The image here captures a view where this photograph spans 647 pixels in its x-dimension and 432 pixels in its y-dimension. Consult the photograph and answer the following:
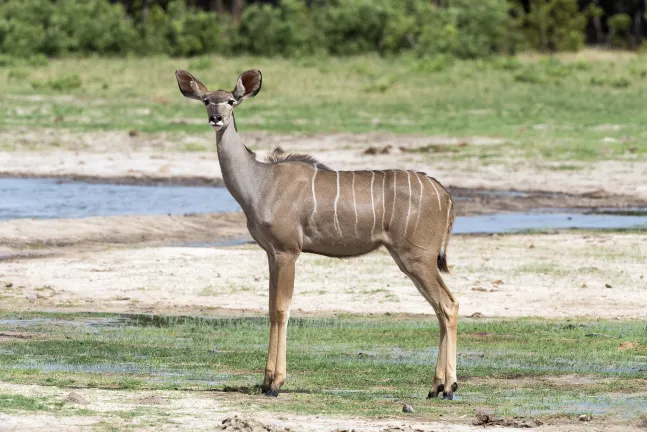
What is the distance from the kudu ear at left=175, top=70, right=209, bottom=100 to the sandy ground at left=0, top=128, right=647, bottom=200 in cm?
1455

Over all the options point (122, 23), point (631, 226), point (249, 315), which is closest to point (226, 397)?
point (249, 315)

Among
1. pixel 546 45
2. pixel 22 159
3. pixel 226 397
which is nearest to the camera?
pixel 226 397

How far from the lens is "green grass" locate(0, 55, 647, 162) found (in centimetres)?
3083

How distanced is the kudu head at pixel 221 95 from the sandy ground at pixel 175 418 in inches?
73.3

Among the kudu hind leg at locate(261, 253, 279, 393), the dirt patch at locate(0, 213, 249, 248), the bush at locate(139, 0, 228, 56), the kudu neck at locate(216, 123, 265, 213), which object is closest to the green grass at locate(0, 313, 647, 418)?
the kudu hind leg at locate(261, 253, 279, 393)

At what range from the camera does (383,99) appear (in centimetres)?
3797

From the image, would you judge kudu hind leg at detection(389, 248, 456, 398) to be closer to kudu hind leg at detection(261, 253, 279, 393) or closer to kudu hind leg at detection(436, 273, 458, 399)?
kudu hind leg at detection(436, 273, 458, 399)

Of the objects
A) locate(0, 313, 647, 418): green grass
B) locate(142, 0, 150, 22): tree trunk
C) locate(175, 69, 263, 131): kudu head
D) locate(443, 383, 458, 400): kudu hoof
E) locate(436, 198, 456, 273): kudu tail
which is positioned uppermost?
locate(175, 69, 263, 131): kudu head

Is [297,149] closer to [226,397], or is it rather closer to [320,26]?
[226,397]

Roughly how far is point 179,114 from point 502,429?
26.7 meters

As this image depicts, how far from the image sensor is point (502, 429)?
8266 mm

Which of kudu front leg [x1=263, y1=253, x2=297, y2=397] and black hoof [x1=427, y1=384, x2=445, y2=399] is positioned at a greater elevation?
kudu front leg [x1=263, y1=253, x2=297, y2=397]

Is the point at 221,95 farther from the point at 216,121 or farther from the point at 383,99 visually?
the point at 383,99

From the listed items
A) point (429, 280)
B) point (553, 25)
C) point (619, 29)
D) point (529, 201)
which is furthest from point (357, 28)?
point (429, 280)
